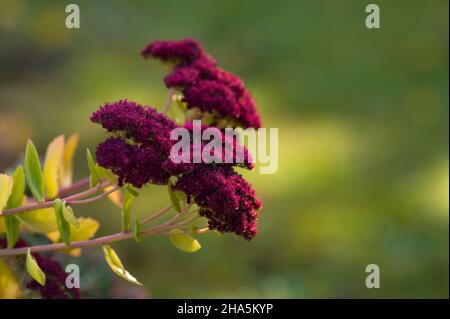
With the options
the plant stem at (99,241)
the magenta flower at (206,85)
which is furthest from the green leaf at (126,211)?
the magenta flower at (206,85)

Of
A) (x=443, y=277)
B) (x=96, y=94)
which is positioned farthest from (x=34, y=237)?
(x=96, y=94)

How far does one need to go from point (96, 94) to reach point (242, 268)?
1.94 metres

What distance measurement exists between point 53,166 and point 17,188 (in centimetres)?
21

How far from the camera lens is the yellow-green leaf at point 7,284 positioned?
1.35 m

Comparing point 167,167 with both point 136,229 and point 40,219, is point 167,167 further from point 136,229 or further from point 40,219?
A: point 40,219

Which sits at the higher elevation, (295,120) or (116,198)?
(295,120)

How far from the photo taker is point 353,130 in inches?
167

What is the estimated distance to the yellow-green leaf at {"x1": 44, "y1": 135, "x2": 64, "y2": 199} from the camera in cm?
146

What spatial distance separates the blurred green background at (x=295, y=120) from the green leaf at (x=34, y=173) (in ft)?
1.32

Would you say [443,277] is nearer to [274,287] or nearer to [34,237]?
[274,287]

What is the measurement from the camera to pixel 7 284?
1.36 m

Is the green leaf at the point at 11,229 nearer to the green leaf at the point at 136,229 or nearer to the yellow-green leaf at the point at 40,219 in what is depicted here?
the yellow-green leaf at the point at 40,219

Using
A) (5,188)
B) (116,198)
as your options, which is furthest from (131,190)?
(116,198)

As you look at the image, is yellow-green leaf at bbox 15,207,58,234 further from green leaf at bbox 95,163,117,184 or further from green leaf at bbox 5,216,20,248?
green leaf at bbox 95,163,117,184
